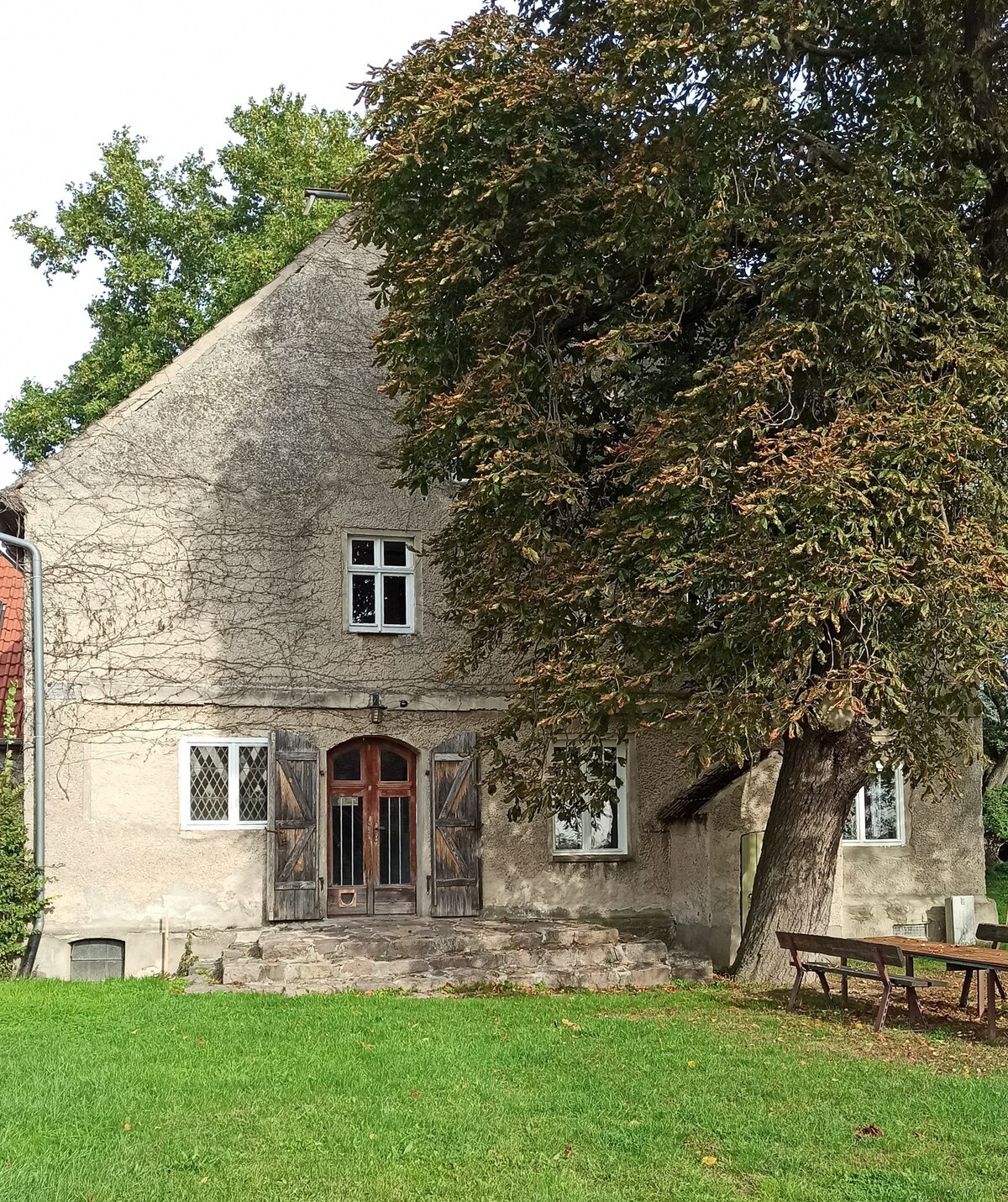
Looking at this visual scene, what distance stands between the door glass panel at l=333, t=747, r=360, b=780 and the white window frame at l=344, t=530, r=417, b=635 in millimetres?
1490

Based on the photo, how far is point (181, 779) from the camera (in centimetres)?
1547

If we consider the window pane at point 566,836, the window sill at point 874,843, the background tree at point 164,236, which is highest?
the background tree at point 164,236

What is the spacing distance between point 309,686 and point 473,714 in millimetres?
2100

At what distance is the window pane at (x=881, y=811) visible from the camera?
693 inches

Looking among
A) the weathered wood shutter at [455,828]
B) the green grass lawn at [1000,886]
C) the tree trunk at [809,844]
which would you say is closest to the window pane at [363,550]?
the weathered wood shutter at [455,828]

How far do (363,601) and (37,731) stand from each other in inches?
163

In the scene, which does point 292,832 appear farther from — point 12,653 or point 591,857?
point 12,653

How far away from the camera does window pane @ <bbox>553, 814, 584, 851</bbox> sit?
16.8 metres

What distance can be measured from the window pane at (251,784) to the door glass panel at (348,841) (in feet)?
3.17

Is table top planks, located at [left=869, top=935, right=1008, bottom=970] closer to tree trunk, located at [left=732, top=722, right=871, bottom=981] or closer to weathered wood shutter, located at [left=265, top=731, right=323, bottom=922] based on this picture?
tree trunk, located at [left=732, top=722, right=871, bottom=981]

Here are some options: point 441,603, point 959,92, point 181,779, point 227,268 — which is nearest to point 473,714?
point 441,603

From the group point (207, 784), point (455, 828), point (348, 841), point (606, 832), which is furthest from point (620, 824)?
point (207, 784)

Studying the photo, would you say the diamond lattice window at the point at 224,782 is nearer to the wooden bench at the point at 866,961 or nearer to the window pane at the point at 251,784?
the window pane at the point at 251,784

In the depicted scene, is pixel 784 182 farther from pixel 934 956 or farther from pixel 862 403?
pixel 934 956
